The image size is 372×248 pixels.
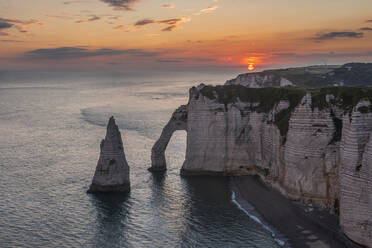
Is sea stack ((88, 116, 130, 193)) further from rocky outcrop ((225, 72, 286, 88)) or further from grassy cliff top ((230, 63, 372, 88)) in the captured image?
grassy cliff top ((230, 63, 372, 88))

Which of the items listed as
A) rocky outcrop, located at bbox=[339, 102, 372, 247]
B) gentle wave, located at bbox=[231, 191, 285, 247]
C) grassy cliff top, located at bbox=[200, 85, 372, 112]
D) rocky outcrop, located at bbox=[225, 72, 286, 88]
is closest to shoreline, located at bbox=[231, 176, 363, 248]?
gentle wave, located at bbox=[231, 191, 285, 247]

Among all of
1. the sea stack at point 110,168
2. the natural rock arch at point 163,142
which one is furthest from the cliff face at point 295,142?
the sea stack at point 110,168

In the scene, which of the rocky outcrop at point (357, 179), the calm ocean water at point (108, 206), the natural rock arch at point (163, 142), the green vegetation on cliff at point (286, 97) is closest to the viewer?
the rocky outcrop at point (357, 179)

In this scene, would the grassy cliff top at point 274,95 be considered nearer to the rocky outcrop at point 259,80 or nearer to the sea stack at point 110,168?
the sea stack at point 110,168

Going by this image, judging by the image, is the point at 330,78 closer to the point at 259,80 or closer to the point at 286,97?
the point at 259,80

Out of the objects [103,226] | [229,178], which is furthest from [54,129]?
[103,226]
